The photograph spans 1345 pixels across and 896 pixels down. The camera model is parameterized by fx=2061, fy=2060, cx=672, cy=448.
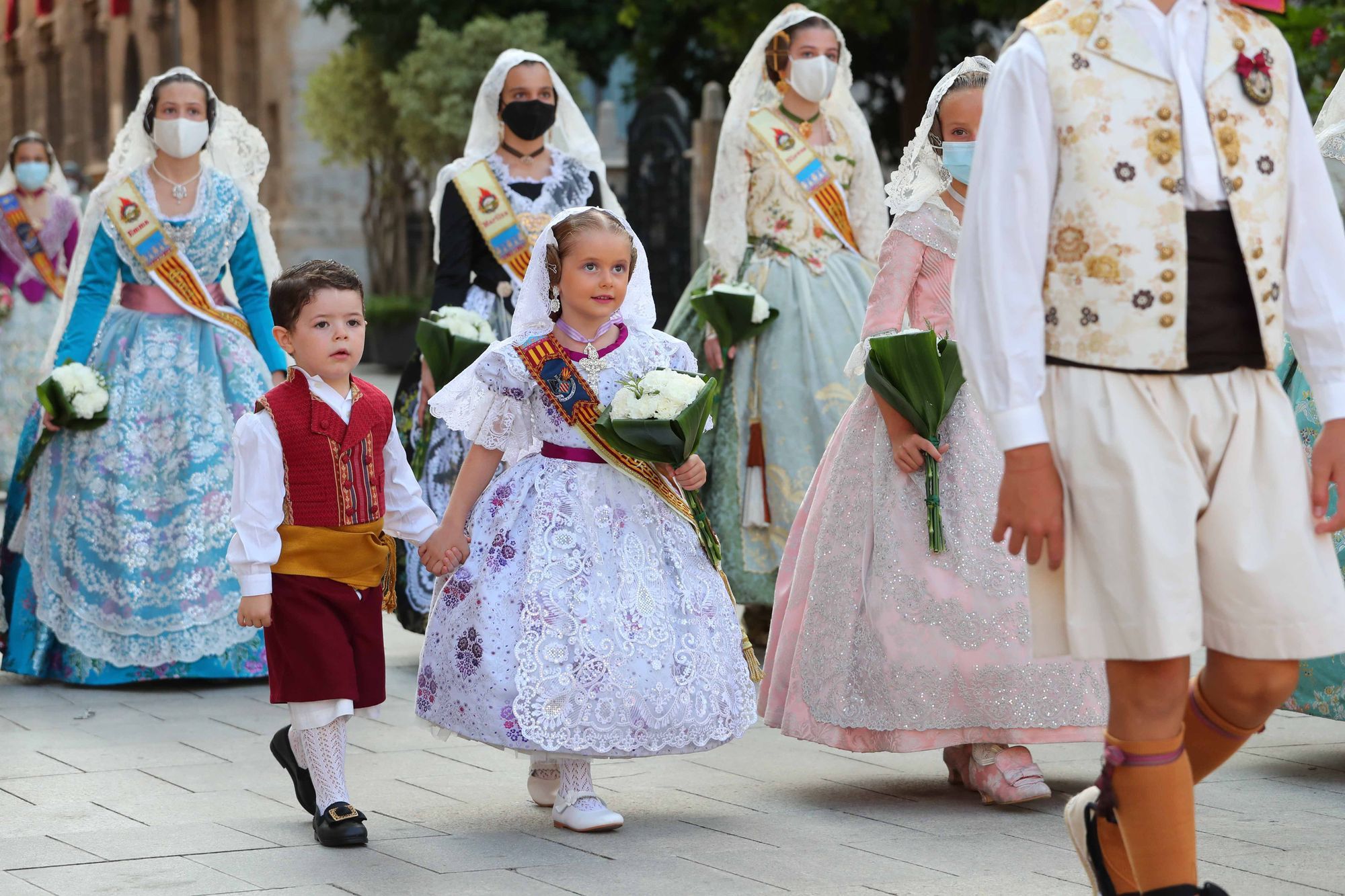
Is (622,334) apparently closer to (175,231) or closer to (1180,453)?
(1180,453)

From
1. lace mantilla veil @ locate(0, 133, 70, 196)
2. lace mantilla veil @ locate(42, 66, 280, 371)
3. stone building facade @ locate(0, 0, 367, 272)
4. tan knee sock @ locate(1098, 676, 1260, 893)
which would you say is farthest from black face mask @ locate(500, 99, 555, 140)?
stone building facade @ locate(0, 0, 367, 272)

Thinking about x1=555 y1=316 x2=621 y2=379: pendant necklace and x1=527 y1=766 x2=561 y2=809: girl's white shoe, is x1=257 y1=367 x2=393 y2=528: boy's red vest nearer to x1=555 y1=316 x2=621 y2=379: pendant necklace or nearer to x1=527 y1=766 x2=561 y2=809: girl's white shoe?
x1=555 y1=316 x2=621 y2=379: pendant necklace

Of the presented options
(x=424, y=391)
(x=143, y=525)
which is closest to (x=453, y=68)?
(x=424, y=391)

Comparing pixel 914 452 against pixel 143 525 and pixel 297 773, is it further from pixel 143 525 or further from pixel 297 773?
pixel 143 525

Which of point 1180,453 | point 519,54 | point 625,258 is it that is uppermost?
point 519,54

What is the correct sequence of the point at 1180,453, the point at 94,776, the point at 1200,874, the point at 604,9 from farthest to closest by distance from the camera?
the point at 604,9 < the point at 94,776 < the point at 1200,874 < the point at 1180,453

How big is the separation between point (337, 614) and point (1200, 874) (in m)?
1.95

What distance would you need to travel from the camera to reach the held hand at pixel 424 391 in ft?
22.6

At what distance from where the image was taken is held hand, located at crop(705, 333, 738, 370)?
709cm

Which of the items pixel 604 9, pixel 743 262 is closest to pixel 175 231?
pixel 743 262

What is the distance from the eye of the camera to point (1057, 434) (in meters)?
3.30

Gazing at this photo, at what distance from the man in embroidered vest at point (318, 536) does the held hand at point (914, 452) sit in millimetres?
1119

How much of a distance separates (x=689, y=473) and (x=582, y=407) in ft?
0.96

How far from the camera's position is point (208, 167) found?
7.10m
